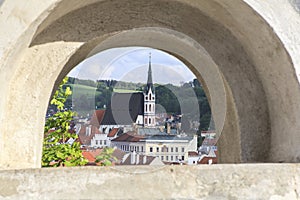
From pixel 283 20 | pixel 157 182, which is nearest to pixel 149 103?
pixel 157 182

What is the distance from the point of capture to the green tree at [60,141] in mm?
6289

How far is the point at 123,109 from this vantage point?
379cm

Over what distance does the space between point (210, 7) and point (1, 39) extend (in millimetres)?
1563

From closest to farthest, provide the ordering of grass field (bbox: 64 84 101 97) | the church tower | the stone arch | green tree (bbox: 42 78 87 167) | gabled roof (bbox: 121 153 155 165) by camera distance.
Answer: the stone arch → gabled roof (bbox: 121 153 155 165) → grass field (bbox: 64 84 101 97) → the church tower → green tree (bbox: 42 78 87 167)

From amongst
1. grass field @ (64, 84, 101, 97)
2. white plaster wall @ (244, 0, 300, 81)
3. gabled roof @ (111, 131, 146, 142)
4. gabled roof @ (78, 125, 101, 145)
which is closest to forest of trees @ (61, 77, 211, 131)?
grass field @ (64, 84, 101, 97)

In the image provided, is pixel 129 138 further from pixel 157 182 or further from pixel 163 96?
pixel 157 182

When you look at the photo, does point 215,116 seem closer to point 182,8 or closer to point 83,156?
point 182,8

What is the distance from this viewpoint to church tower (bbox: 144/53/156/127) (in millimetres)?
3725

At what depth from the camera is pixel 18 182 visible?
260cm

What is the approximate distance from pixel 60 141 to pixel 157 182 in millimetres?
4302

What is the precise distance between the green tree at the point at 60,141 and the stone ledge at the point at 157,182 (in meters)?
3.38

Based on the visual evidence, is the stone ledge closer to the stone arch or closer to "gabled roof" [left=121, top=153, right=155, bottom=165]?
the stone arch

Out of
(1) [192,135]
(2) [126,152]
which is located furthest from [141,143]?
(1) [192,135]

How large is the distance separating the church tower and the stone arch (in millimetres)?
378
